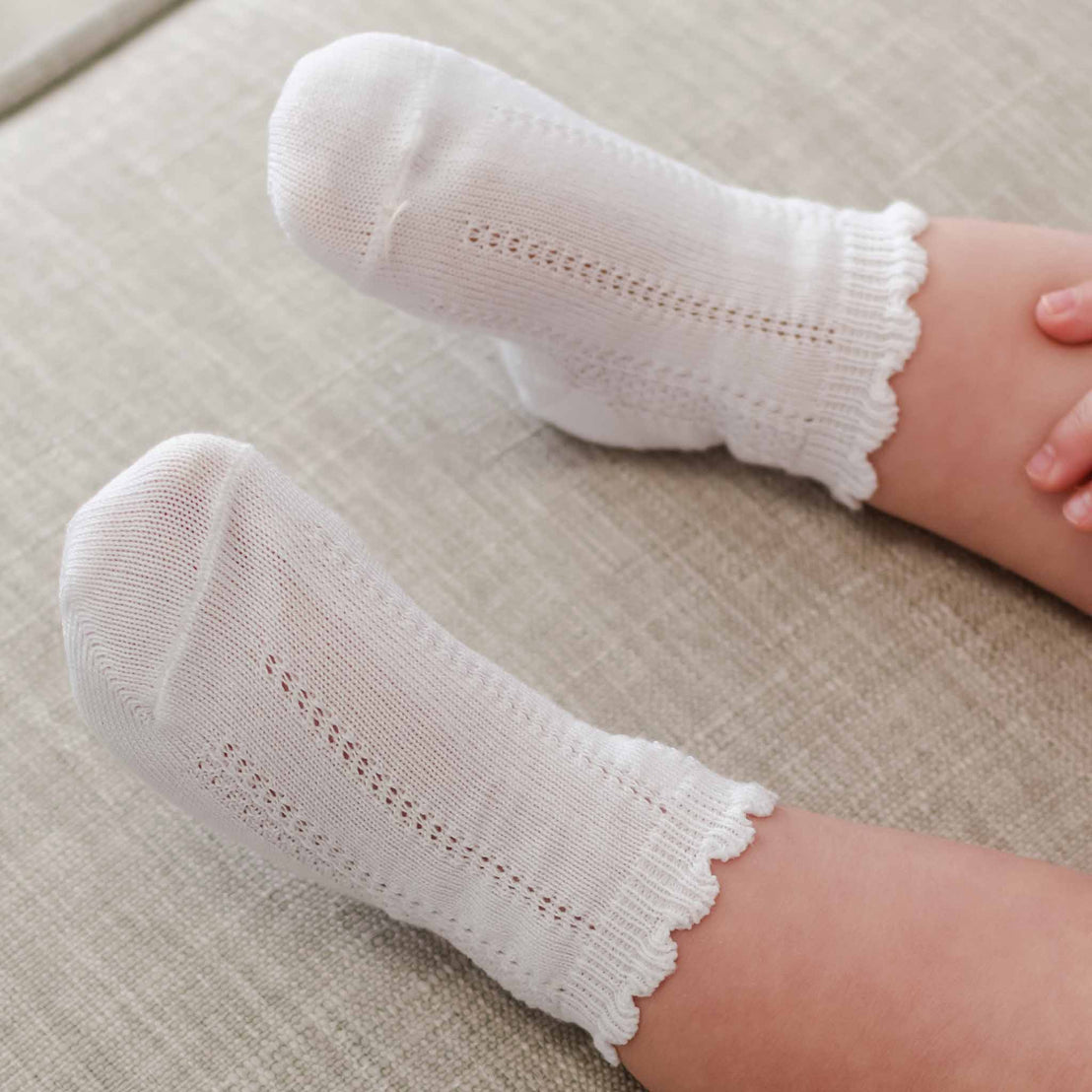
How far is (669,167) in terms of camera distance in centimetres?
80

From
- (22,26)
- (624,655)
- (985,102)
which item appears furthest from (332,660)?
(22,26)

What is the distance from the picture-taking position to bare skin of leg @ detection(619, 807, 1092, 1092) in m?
0.56

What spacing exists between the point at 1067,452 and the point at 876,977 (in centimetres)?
32

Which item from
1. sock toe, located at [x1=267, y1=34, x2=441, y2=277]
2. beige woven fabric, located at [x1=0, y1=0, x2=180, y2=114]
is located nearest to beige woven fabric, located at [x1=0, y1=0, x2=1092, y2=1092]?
beige woven fabric, located at [x1=0, y1=0, x2=180, y2=114]

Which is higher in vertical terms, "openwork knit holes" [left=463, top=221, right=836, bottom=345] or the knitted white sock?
"openwork knit holes" [left=463, top=221, right=836, bottom=345]

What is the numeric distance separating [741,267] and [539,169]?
0.14m

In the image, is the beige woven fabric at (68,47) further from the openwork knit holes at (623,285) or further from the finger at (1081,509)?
the finger at (1081,509)

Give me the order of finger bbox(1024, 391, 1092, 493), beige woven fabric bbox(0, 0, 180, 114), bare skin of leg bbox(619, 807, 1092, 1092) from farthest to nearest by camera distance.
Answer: beige woven fabric bbox(0, 0, 180, 114) < finger bbox(1024, 391, 1092, 493) < bare skin of leg bbox(619, 807, 1092, 1092)

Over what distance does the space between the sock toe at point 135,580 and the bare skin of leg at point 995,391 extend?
1.40 feet

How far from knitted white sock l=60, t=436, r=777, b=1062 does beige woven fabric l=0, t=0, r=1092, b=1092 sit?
64mm

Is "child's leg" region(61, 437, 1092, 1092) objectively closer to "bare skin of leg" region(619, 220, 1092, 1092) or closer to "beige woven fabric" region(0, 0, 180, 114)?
"bare skin of leg" region(619, 220, 1092, 1092)

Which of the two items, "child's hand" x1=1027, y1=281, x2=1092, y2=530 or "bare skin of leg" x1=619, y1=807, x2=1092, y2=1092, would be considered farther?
"child's hand" x1=1027, y1=281, x2=1092, y2=530

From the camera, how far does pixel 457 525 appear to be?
0.82 meters

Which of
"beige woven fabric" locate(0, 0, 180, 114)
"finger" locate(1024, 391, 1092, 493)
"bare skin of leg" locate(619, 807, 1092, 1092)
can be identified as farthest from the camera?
"beige woven fabric" locate(0, 0, 180, 114)
